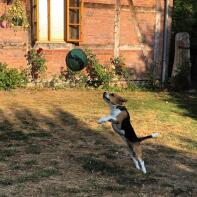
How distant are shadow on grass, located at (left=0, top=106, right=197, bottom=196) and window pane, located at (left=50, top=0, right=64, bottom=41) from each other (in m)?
4.61

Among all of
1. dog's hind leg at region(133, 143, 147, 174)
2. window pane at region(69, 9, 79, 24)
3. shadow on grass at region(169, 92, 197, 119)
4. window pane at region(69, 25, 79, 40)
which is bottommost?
shadow on grass at region(169, 92, 197, 119)

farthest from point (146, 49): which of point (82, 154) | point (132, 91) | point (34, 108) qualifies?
point (82, 154)

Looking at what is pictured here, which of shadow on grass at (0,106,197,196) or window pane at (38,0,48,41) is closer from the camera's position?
shadow on grass at (0,106,197,196)

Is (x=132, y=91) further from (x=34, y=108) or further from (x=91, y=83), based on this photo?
(x=34, y=108)

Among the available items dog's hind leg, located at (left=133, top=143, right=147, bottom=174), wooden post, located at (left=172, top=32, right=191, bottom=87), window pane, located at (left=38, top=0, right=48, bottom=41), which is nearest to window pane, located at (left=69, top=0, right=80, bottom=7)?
window pane, located at (left=38, top=0, right=48, bottom=41)

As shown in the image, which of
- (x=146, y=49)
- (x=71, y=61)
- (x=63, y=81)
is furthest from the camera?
(x=146, y=49)

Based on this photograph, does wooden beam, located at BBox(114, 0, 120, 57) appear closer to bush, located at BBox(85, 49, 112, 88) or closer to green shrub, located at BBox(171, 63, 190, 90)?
bush, located at BBox(85, 49, 112, 88)

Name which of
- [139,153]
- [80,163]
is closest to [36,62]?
[80,163]

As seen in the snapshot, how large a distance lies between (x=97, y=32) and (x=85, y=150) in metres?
6.96

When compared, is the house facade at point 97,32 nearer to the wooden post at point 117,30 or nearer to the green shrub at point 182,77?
the wooden post at point 117,30

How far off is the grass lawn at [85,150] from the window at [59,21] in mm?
1990

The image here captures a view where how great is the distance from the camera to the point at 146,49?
1421 centimetres

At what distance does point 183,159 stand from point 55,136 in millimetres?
2189

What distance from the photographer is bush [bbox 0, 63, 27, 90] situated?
11922mm
